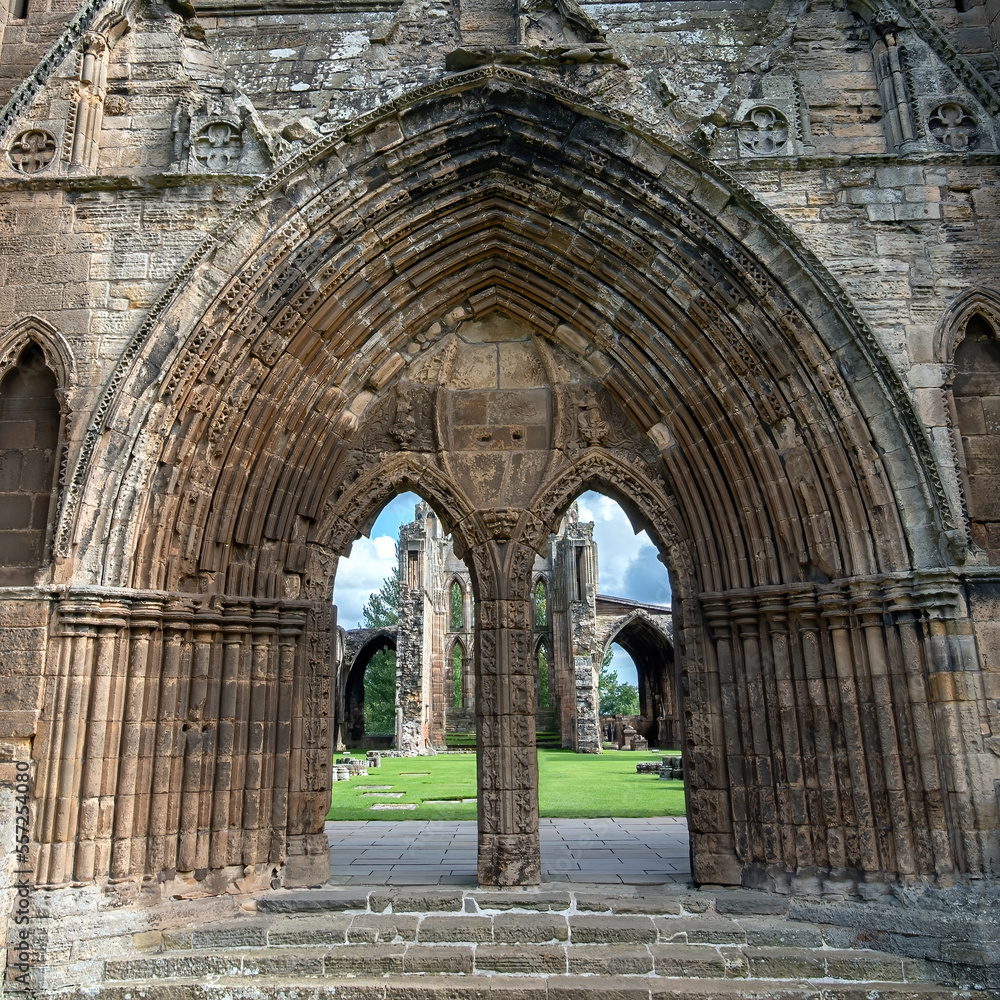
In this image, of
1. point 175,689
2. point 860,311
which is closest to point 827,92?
point 860,311

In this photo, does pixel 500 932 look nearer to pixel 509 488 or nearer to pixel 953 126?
pixel 509 488

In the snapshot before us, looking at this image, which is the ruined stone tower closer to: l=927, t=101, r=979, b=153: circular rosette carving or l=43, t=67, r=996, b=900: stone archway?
l=43, t=67, r=996, b=900: stone archway

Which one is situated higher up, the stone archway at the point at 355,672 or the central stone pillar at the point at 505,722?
the stone archway at the point at 355,672

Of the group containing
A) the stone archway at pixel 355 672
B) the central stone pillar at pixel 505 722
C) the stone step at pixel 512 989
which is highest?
the stone archway at pixel 355 672

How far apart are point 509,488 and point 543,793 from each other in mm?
7138

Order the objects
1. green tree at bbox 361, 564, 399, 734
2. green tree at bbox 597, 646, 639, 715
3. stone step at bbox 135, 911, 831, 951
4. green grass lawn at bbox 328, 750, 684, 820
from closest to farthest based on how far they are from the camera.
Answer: stone step at bbox 135, 911, 831, 951
green grass lawn at bbox 328, 750, 684, 820
green tree at bbox 361, 564, 399, 734
green tree at bbox 597, 646, 639, 715

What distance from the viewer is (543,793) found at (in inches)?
517

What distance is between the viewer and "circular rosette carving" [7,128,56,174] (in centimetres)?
712

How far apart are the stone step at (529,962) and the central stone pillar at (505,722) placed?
0.91 meters

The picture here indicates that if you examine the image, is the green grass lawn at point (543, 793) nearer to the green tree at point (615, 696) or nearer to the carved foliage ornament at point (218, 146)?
the carved foliage ornament at point (218, 146)

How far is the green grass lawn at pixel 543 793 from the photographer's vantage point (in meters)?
10.9

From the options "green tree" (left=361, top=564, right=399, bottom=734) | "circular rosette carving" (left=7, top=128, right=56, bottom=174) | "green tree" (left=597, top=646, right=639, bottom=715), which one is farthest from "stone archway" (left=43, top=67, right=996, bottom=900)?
"green tree" (left=597, top=646, right=639, bottom=715)

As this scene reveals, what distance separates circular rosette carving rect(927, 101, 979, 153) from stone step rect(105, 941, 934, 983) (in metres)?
6.27

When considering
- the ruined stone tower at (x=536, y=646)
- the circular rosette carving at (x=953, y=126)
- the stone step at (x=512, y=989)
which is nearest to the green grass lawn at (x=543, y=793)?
the stone step at (x=512, y=989)
